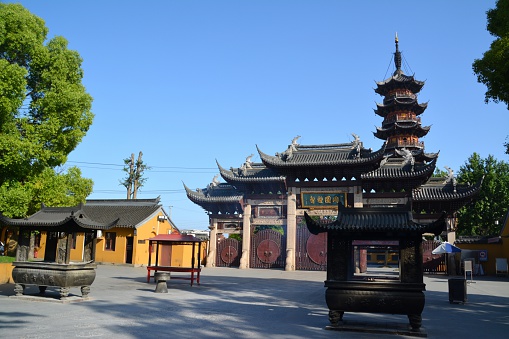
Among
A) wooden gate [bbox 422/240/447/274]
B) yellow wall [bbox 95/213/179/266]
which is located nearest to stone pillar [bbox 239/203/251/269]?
yellow wall [bbox 95/213/179/266]

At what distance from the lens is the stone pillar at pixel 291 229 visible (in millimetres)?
26766

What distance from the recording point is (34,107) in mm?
14695

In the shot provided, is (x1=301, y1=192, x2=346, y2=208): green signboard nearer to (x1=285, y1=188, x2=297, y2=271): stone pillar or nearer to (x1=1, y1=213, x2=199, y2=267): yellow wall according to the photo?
(x1=285, y1=188, x2=297, y2=271): stone pillar

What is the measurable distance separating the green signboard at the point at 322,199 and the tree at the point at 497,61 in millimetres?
15144

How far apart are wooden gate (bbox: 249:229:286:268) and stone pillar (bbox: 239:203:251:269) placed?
0.36 metres

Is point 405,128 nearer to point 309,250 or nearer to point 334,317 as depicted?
point 309,250

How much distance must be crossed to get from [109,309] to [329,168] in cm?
1985

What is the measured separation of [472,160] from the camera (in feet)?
140

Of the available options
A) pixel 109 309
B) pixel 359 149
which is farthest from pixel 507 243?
pixel 109 309

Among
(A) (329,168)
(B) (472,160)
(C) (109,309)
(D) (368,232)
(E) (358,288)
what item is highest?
(B) (472,160)

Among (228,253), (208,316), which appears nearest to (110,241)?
(228,253)

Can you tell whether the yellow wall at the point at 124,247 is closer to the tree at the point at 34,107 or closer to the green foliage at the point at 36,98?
the tree at the point at 34,107

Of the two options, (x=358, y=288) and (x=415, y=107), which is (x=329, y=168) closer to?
(x=415, y=107)

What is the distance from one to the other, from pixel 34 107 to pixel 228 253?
59.7ft
